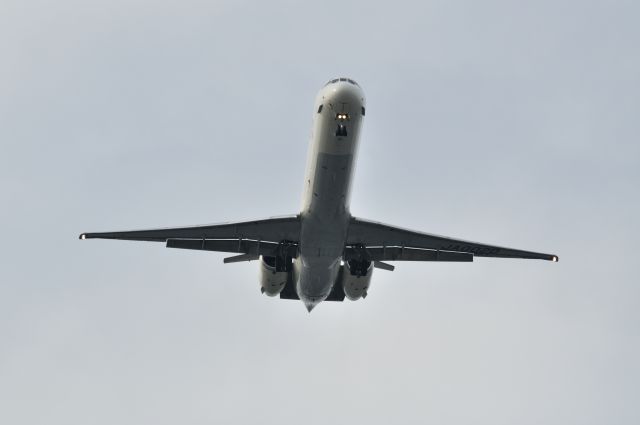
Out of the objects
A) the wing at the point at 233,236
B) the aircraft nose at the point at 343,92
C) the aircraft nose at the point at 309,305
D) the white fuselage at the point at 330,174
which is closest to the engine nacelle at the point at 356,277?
the aircraft nose at the point at 309,305

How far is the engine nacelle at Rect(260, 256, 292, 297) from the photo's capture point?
5009 cm

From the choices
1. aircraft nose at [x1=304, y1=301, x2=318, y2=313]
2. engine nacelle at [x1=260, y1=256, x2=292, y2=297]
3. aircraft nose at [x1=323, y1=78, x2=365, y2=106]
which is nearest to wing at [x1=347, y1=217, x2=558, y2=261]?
engine nacelle at [x1=260, y1=256, x2=292, y2=297]

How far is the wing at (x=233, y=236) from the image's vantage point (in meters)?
47.1

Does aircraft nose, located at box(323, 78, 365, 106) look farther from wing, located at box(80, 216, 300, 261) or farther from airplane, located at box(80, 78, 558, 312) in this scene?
wing, located at box(80, 216, 300, 261)

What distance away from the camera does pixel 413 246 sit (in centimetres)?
5069

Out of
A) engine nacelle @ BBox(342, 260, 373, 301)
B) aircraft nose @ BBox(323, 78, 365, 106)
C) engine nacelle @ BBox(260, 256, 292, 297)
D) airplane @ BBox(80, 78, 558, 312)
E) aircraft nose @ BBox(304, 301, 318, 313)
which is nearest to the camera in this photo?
aircraft nose @ BBox(323, 78, 365, 106)

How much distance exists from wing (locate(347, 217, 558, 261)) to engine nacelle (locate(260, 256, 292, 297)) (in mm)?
3920

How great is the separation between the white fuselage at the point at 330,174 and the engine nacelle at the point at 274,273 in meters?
2.16

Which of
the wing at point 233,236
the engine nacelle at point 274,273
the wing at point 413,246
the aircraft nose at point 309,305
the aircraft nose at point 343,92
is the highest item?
the aircraft nose at point 343,92

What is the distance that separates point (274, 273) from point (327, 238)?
231 inches

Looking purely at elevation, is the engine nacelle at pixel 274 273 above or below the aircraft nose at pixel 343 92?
below

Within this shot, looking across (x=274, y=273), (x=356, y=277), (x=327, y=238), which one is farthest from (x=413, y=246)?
(x=274, y=273)

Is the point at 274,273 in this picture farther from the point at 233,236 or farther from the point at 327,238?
the point at 327,238

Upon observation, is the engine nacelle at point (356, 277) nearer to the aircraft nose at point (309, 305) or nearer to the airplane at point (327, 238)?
the airplane at point (327, 238)
